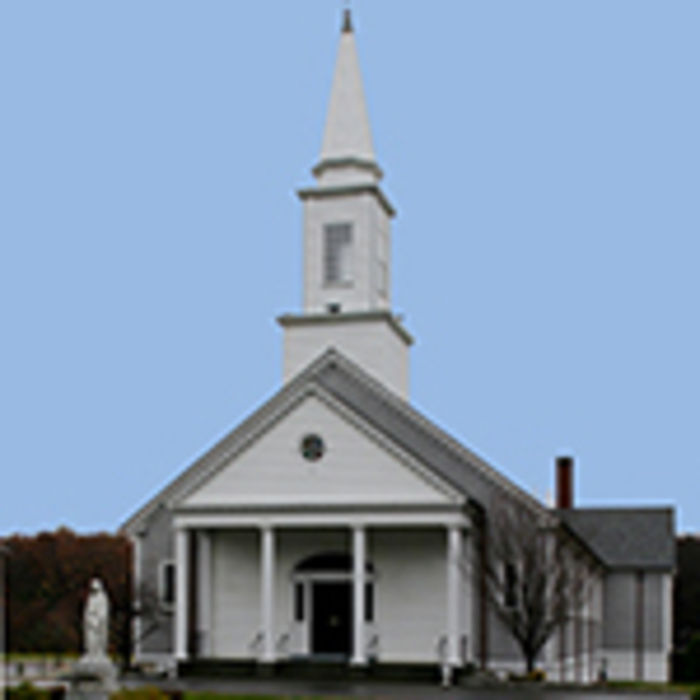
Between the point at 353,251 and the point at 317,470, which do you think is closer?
the point at 317,470

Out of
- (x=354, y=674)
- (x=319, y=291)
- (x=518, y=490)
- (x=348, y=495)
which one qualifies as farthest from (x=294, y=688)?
(x=319, y=291)

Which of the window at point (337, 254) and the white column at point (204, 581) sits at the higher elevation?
the window at point (337, 254)

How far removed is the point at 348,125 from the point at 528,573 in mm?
16688

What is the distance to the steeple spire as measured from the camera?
42.6 m

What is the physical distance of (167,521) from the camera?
40.6m

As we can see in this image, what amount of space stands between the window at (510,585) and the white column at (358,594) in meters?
3.95

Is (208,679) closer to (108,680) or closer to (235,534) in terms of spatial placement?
(235,534)

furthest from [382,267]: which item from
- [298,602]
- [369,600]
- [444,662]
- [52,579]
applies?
[52,579]

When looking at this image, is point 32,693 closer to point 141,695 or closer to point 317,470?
point 141,695

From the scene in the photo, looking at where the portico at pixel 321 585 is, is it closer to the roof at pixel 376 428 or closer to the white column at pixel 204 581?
the white column at pixel 204 581

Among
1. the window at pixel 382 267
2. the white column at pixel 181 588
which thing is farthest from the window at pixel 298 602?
the window at pixel 382 267

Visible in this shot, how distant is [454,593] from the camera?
34.9m

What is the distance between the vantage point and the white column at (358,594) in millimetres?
35000

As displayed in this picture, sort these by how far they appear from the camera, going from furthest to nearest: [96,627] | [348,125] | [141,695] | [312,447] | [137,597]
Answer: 1. [348,125]
2. [137,597]
3. [312,447]
4. [96,627]
5. [141,695]
